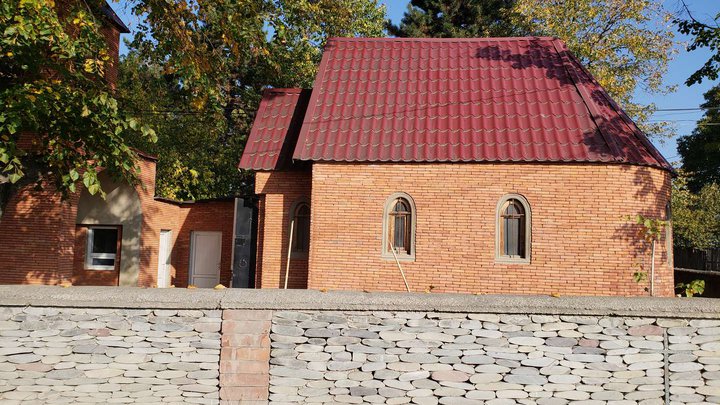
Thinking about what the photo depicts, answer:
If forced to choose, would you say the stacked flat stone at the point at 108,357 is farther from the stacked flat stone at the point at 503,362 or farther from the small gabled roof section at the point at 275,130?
the small gabled roof section at the point at 275,130

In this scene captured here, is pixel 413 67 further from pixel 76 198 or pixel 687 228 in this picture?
pixel 687 228

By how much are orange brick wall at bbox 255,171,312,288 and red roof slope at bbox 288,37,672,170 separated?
492 mm

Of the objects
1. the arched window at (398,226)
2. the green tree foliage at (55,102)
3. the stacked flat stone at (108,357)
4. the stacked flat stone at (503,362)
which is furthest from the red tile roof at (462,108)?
the stacked flat stone at (108,357)

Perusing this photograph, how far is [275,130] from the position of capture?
13805 mm

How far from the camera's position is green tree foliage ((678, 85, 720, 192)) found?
38219 mm

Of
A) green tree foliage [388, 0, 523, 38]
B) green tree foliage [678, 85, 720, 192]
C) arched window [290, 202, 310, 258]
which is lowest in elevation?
arched window [290, 202, 310, 258]

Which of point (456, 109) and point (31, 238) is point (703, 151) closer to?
point (456, 109)

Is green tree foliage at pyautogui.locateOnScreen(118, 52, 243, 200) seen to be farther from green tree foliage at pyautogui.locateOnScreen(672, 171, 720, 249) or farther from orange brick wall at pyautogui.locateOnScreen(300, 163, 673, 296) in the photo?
green tree foliage at pyautogui.locateOnScreen(672, 171, 720, 249)

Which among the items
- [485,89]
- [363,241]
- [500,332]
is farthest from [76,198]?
[500,332]

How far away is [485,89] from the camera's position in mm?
13117

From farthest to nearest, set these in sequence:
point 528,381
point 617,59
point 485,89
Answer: point 617,59, point 485,89, point 528,381

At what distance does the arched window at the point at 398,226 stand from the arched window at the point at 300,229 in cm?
202

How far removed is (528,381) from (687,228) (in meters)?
22.2

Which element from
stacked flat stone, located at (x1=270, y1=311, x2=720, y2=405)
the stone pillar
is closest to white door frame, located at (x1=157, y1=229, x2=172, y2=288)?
the stone pillar
